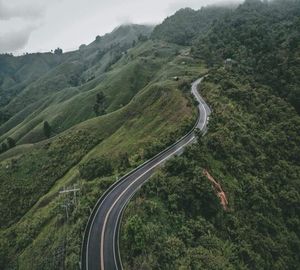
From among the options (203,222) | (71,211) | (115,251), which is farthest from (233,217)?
(71,211)

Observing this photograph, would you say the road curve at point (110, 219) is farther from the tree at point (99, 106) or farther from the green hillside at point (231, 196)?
the tree at point (99, 106)

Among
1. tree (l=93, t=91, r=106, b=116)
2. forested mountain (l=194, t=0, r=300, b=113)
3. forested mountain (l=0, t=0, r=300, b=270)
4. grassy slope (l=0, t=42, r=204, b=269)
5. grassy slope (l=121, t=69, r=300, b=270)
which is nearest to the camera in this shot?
grassy slope (l=121, t=69, r=300, b=270)

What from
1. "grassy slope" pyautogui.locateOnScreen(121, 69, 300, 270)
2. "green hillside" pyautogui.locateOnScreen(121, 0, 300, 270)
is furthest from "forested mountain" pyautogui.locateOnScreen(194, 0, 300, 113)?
"grassy slope" pyautogui.locateOnScreen(121, 69, 300, 270)

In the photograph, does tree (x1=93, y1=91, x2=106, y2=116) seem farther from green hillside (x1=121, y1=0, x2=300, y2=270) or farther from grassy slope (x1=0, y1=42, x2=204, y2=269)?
green hillside (x1=121, y1=0, x2=300, y2=270)

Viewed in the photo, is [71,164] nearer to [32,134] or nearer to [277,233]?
[277,233]

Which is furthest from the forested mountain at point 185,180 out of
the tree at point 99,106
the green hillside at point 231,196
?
the tree at point 99,106

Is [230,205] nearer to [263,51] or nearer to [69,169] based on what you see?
[69,169]
